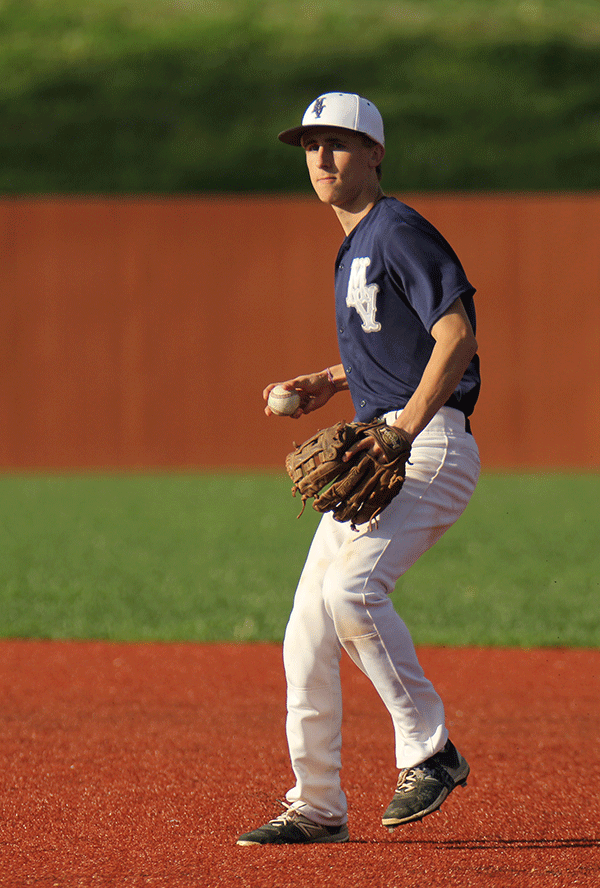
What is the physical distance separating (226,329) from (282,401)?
14494 mm

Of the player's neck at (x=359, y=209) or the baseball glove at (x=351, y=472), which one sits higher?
the player's neck at (x=359, y=209)

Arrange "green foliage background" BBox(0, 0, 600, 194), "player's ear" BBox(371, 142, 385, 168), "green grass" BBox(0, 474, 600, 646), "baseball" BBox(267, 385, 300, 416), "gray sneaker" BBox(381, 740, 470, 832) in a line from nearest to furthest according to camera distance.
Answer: "gray sneaker" BBox(381, 740, 470, 832) < "player's ear" BBox(371, 142, 385, 168) < "baseball" BBox(267, 385, 300, 416) < "green grass" BBox(0, 474, 600, 646) < "green foliage background" BBox(0, 0, 600, 194)

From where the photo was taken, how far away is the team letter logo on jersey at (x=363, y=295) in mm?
3006

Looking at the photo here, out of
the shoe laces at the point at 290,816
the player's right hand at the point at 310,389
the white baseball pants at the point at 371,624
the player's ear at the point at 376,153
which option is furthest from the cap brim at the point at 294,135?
the shoe laces at the point at 290,816

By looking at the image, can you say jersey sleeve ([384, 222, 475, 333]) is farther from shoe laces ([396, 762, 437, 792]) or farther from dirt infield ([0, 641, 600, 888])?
dirt infield ([0, 641, 600, 888])

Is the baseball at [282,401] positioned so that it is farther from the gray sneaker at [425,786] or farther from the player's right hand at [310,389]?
the gray sneaker at [425,786]

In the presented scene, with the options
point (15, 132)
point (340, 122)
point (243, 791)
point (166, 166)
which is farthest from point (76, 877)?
point (15, 132)

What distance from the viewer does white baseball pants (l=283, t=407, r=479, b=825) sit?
2.87 meters

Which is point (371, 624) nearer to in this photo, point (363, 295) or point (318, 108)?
point (363, 295)

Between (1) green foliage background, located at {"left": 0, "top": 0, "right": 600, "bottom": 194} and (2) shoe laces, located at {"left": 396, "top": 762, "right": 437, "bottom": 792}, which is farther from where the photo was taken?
(1) green foliage background, located at {"left": 0, "top": 0, "right": 600, "bottom": 194}

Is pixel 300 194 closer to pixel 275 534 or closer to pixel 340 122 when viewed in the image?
pixel 275 534

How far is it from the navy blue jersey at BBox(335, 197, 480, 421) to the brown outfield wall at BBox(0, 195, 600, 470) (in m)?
14.2

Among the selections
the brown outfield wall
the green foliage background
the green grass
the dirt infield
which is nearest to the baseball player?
the dirt infield

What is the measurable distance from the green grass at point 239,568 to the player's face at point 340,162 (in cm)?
387
